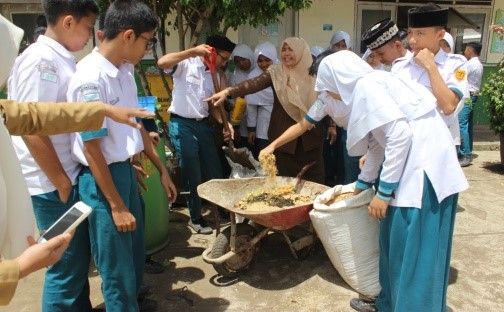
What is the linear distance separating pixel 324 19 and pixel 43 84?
6.65m

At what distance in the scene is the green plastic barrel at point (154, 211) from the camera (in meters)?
3.64

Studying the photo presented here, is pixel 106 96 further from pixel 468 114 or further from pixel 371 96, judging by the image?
pixel 468 114

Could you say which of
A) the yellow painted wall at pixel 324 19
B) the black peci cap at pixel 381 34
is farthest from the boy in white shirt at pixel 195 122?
the yellow painted wall at pixel 324 19

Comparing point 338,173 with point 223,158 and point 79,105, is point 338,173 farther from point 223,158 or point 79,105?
point 79,105

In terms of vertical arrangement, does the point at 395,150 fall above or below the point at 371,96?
below

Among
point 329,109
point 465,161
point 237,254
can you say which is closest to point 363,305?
point 237,254

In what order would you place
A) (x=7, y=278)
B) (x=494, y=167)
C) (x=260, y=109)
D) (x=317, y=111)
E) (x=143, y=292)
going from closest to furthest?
1. (x=7, y=278)
2. (x=143, y=292)
3. (x=317, y=111)
4. (x=260, y=109)
5. (x=494, y=167)

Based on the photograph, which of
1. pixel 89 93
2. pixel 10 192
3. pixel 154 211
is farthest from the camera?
pixel 154 211

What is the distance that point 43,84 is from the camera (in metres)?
2.13

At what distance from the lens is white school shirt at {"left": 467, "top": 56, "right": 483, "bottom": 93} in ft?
22.8

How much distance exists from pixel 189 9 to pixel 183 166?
→ 2.02 m

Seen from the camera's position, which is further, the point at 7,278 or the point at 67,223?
the point at 67,223

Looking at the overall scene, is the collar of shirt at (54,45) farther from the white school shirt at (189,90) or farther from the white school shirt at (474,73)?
the white school shirt at (474,73)

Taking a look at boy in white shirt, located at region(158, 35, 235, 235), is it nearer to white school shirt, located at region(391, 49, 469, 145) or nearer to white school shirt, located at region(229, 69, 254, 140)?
white school shirt, located at region(229, 69, 254, 140)
